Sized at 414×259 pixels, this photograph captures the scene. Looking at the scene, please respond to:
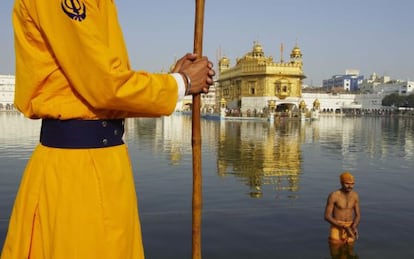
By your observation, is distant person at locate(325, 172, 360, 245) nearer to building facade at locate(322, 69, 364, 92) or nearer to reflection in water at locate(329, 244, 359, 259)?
reflection in water at locate(329, 244, 359, 259)

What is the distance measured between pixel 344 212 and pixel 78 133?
394cm

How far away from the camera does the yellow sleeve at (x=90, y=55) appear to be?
55.1 inches

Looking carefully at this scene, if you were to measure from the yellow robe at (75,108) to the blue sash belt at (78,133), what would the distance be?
0.08 ft

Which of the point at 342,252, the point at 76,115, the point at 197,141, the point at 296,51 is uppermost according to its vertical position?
the point at 296,51

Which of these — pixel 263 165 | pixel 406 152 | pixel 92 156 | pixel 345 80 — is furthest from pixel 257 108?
pixel 345 80

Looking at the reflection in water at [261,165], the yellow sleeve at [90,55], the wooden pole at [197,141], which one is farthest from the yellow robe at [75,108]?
the reflection in water at [261,165]

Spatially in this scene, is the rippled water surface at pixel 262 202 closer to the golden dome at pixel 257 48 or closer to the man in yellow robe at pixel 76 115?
the man in yellow robe at pixel 76 115

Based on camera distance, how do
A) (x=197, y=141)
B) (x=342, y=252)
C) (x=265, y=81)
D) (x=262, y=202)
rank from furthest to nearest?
(x=265, y=81) < (x=262, y=202) < (x=342, y=252) < (x=197, y=141)

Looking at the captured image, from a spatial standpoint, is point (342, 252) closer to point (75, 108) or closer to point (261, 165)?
point (75, 108)

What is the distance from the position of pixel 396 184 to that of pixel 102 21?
8.59 meters

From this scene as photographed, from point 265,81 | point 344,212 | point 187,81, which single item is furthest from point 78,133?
point 265,81

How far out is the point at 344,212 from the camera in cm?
Result: 478

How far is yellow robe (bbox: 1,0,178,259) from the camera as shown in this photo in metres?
1.42

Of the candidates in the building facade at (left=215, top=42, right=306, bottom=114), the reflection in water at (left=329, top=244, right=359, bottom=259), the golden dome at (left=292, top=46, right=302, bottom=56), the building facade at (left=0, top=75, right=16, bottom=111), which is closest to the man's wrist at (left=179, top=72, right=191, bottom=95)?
the reflection in water at (left=329, top=244, right=359, bottom=259)
